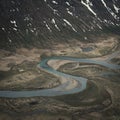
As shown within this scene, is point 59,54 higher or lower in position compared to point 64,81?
higher

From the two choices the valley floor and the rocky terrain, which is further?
the rocky terrain

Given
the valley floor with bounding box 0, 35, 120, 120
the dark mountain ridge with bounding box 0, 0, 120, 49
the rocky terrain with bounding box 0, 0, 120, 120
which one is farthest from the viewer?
the dark mountain ridge with bounding box 0, 0, 120, 49

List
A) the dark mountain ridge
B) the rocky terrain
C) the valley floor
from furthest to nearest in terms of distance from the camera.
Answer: the dark mountain ridge < the rocky terrain < the valley floor

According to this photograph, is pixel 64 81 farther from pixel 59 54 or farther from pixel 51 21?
pixel 51 21

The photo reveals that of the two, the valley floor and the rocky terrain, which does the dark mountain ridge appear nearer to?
the rocky terrain

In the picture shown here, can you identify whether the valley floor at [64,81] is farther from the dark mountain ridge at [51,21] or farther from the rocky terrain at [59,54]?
the dark mountain ridge at [51,21]

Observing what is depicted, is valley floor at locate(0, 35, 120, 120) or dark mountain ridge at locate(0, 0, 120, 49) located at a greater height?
dark mountain ridge at locate(0, 0, 120, 49)

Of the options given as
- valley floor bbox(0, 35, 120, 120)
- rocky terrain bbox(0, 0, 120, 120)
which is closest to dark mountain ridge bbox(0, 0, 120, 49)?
rocky terrain bbox(0, 0, 120, 120)

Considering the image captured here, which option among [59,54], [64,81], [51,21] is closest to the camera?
[64,81]

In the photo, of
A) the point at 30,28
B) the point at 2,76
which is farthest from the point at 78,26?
the point at 2,76

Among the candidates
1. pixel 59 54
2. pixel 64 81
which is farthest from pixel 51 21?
pixel 64 81

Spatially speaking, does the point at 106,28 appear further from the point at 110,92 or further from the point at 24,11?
the point at 110,92
